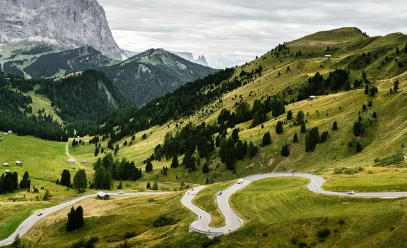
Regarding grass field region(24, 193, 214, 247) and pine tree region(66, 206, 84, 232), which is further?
pine tree region(66, 206, 84, 232)

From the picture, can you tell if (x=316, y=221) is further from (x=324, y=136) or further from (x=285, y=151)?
(x=324, y=136)

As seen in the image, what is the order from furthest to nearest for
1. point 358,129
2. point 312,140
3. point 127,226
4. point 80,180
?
point 312,140 → point 80,180 → point 358,129 → point 127,226

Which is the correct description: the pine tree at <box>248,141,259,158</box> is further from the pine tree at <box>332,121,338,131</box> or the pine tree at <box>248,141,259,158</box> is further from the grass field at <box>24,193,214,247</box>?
the grass field at <box>24,193,214,247</box>

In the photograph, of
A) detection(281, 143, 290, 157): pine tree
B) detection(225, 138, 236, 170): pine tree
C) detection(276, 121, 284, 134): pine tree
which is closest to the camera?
detection(281, 143, 290, 157): pine tree

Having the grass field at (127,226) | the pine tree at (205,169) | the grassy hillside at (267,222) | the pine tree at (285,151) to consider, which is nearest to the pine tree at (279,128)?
the pine tree at (285,151)

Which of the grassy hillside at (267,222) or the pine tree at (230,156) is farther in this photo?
the pine tree at (230,156)

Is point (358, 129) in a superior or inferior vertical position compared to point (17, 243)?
superior

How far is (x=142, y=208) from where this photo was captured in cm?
8112

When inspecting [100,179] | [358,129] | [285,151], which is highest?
[358,129]

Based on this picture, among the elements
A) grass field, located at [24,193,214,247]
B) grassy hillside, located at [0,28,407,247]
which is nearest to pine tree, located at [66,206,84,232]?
grass field, located at [24,193,214,247]

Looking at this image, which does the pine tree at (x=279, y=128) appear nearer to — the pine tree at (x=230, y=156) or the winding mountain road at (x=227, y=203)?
the pine tree at (x=230, y=156)

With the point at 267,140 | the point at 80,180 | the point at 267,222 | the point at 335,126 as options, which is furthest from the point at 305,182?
the point at 80,180

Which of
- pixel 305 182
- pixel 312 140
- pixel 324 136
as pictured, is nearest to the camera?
pixel 305 182

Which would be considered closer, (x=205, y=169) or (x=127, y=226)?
(x=127, y=226)
